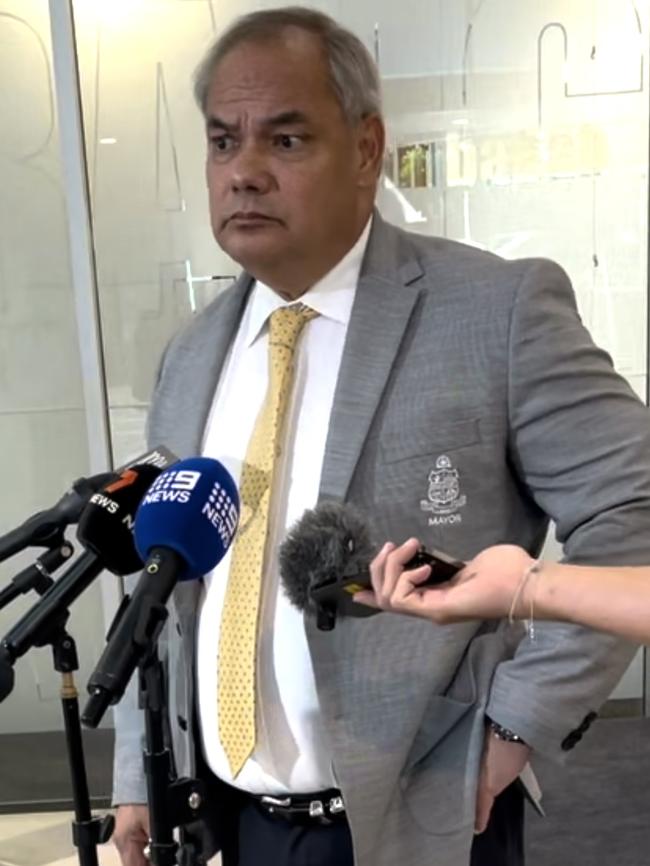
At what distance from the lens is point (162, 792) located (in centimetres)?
79

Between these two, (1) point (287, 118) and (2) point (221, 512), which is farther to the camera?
(1) point (287, 118)

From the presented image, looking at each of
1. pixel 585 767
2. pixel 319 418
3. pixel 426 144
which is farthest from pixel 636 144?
pixel 319 418

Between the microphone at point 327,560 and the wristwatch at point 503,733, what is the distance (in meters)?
0.27

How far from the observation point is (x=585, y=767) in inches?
107

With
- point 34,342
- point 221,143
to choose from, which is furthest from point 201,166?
point 221,143

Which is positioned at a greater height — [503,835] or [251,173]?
[251,173]

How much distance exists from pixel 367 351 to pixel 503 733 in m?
0.47

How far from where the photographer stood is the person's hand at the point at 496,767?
106 cm

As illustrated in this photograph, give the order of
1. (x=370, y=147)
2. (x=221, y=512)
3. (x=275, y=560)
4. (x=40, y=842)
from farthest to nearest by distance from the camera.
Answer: (x=40, y=842) → (x=370, y=147) → (x=275, y=560) → (x=221, y=512)

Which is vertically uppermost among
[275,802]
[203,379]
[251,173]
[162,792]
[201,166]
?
[201,166]

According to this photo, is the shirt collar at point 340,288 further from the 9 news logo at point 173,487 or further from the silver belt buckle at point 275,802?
the silver belt buckle at point 275,802

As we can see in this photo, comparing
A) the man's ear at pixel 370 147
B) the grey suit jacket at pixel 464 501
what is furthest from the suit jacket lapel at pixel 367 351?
the man's ear at pixel 370 147

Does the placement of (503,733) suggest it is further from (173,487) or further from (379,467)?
(173,487)

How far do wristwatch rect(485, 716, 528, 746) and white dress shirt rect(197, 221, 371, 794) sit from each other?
0.66 feet
